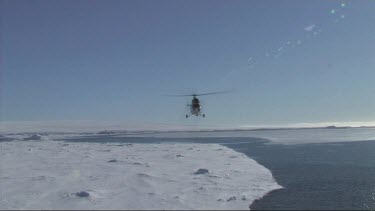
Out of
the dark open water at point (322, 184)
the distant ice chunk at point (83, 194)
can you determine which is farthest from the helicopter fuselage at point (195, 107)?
the distant ice chunk at point (83, 194)

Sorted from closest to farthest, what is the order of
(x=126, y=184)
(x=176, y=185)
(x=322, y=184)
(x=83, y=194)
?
(x=83, y=194) < (x=126, y=184) < (x=176, y=185) < (x=322, y=184)

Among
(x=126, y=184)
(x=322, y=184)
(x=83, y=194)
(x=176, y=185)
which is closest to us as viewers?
(x=83, y=194)

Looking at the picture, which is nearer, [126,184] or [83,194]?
[83,194]

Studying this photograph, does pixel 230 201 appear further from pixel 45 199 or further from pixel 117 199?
pixel 45 199

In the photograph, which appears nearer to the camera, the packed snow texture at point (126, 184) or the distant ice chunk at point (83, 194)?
the packed snow texture at point (126, 184)

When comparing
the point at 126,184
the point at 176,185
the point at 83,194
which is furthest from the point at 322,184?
the point at 83,194

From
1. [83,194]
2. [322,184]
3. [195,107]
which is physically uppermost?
[195,107]

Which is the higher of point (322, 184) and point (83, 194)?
point (83, 194)

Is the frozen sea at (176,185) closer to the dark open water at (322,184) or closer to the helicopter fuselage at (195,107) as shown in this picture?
the dark open water at (322,184)

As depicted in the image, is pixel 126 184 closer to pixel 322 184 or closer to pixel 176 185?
pixel 176 185
